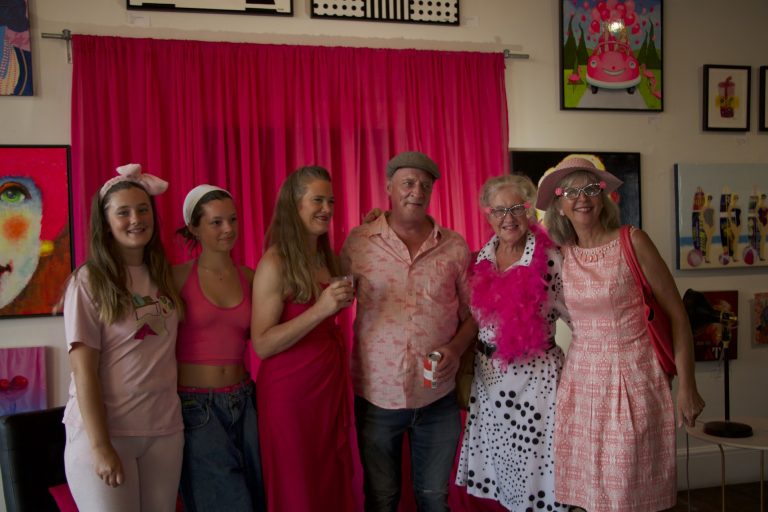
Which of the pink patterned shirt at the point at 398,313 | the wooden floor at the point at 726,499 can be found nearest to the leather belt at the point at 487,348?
the pink patterned shirt at the point at 398,313

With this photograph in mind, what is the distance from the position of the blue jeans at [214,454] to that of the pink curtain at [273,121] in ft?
3.74

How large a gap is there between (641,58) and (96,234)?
10.8ft

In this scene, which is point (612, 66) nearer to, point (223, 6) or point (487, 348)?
point (487, 348)

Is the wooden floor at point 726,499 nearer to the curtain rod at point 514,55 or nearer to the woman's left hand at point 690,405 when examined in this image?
the woman's left hand at point 690,405

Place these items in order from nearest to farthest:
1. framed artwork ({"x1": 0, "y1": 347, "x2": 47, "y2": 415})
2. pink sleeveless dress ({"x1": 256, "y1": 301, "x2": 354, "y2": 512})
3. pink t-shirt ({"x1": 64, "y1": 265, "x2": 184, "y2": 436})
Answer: pink t-shirt ({"x1": 64, "y1": 265, "x2": 184, "y2": 436}) → pink sleeveless dress ({"x1": 256, "y1": 301, "x2": 354, "y2": 512}) → framed artwork ({"x1": 0, "y1": 347, "x2": 47, "y2": 415})

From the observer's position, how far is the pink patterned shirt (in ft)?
7.22

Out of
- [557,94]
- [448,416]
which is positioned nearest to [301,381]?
[448,416]

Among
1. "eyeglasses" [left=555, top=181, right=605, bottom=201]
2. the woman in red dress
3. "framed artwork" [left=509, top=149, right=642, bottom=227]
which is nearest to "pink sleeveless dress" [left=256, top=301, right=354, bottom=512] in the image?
the woman in red dress

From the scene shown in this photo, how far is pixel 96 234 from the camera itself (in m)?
1.92

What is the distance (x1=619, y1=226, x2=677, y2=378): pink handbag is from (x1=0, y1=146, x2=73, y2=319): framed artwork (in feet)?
8.94

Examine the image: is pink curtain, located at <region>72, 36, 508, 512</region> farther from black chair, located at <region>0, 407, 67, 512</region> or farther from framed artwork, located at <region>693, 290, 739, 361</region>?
framed artwork, located at <region>693, 290, 739, 361</region>

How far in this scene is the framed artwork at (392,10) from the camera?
3199mm

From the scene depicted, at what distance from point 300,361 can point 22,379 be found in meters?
1.80

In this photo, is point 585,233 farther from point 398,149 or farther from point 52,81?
point 52,81
